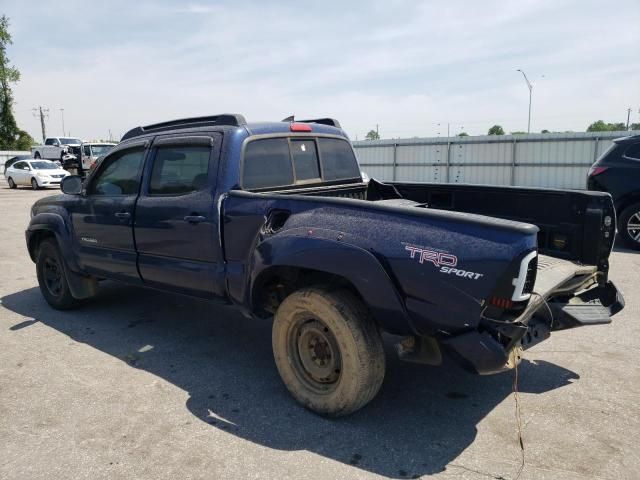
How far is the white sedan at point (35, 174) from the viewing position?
80.4ft

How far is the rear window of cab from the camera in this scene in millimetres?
3984

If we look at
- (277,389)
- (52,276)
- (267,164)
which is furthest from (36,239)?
(277,389)

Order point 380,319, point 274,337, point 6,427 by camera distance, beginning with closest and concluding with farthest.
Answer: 1. point 380,319
2. point 6,427
3. point 274,337

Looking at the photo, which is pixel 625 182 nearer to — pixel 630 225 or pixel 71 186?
pixel 630 225

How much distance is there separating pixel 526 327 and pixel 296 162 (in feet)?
8.00

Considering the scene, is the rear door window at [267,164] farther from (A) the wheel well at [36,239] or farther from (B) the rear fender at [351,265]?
(A) the wheel well at [36,239]

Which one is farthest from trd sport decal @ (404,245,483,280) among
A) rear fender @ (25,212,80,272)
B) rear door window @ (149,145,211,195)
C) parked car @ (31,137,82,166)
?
parked car @ (31,137,82,166)

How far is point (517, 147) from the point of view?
18.7 metres

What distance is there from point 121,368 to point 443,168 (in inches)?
718

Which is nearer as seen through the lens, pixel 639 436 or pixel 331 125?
pixel 639 436

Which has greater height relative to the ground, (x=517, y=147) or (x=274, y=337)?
(x=517, y=147)

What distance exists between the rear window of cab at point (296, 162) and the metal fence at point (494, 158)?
1464 cm

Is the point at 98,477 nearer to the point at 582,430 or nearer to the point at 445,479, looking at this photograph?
the point at 445,479

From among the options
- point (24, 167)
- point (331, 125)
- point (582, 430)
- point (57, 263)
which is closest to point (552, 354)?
point (582, 430)
